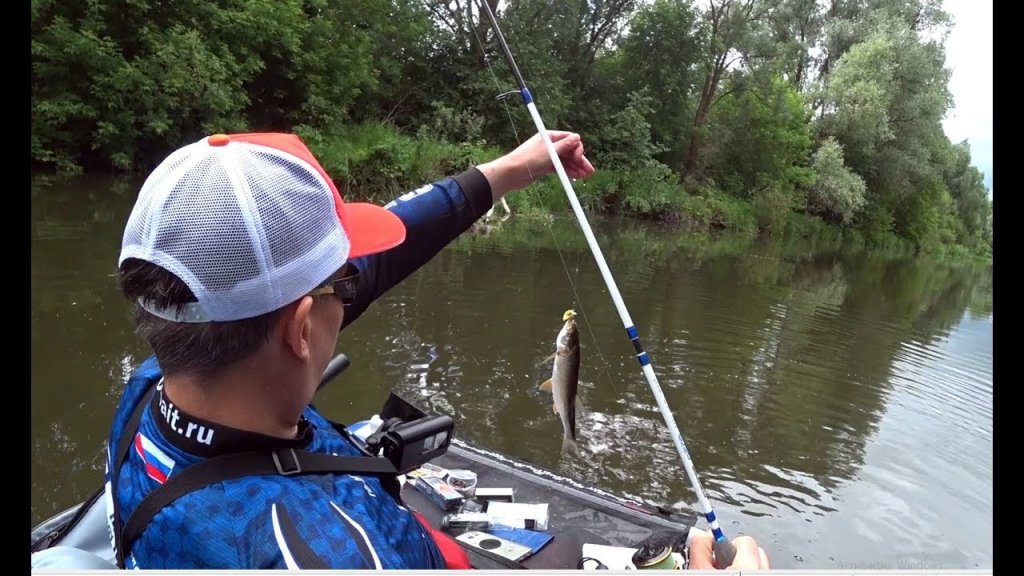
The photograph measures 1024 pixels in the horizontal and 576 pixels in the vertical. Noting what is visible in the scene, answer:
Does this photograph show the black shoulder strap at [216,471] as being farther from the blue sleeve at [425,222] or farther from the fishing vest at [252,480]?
the blue sleeve at [425,222]

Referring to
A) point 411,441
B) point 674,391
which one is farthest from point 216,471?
point 674,391

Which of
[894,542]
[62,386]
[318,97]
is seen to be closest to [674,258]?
[318,97]

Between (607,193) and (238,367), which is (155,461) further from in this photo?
(607,193)

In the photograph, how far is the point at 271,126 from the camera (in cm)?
1811

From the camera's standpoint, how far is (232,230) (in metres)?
1.05

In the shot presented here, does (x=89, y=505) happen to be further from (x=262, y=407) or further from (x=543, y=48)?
(x=543, y=48)

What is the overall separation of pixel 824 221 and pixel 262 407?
33348 mm

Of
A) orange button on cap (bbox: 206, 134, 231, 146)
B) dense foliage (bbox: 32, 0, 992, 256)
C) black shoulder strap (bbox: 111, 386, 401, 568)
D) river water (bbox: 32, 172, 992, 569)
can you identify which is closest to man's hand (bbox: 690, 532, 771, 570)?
black shoulder strap (bbox: 111, 386, 401, 568)

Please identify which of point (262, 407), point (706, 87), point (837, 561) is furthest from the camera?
point (706, 87)

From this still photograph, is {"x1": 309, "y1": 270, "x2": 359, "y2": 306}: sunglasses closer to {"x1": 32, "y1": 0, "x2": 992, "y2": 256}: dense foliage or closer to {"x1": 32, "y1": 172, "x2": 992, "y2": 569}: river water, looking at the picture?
{"x1": 32, "y1": 172, "x2": 992, "y2": 569}: river water

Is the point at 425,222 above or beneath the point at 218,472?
above

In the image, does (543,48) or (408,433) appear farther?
(543,48)

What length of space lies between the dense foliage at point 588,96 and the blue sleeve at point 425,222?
30.2ft

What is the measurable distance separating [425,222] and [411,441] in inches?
27.2
